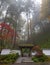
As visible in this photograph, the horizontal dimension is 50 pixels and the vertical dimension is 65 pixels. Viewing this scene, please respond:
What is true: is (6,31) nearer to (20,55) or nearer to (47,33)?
(20,55)

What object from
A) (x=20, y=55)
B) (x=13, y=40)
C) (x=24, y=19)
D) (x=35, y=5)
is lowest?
(x=20, y=55)

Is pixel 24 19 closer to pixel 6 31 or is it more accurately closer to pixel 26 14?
pixel 26 14

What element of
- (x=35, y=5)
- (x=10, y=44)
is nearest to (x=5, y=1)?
(x=35, y=5)

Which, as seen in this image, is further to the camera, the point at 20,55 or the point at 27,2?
the point at 27,2

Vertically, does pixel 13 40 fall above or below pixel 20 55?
above

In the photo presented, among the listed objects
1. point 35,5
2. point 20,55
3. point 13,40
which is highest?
point 35,5

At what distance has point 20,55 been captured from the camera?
1559 centimetres

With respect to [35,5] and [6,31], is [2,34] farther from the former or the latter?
[35,5]

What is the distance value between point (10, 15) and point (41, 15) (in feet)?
8.28

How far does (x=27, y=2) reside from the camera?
16859 mm

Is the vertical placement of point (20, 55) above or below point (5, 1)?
below

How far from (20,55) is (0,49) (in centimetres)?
166

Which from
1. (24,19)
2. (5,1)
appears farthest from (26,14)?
(5,1)

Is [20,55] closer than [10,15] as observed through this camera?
Yes
